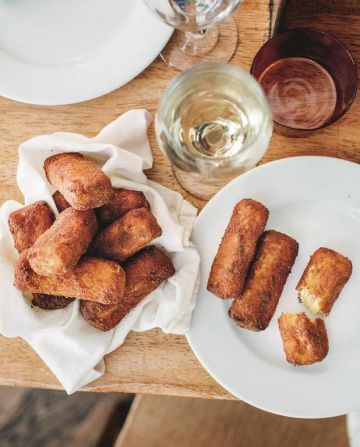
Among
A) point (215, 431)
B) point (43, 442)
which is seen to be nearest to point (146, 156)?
point (215, 431)

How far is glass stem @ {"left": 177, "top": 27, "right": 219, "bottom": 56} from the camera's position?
34.3 inches

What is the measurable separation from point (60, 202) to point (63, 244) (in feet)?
0.41

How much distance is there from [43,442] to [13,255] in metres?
0.69

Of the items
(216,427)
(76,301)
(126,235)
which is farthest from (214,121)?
(216,427)

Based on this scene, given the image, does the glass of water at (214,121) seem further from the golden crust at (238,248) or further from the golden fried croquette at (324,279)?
the golden fried croquette at (324,279)

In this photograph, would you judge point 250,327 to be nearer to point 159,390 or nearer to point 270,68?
point 159,390

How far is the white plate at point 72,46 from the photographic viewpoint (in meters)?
0.85

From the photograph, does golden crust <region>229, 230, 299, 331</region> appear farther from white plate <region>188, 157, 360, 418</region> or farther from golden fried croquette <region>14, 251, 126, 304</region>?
golden fried croquette <region>14, 251, 126, 304</region>

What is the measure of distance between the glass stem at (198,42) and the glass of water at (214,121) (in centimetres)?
13

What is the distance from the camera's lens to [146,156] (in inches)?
34.1

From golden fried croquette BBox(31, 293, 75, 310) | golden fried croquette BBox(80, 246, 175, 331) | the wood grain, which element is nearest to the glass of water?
golden fried croquette BBox(80, 246, 175, 331)

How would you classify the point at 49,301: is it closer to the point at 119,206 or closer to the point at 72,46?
the point at 119,206

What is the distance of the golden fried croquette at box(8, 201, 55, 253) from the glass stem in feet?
1.03

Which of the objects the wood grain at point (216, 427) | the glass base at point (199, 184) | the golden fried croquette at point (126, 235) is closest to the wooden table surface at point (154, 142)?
the glass base at point (199, 184)
